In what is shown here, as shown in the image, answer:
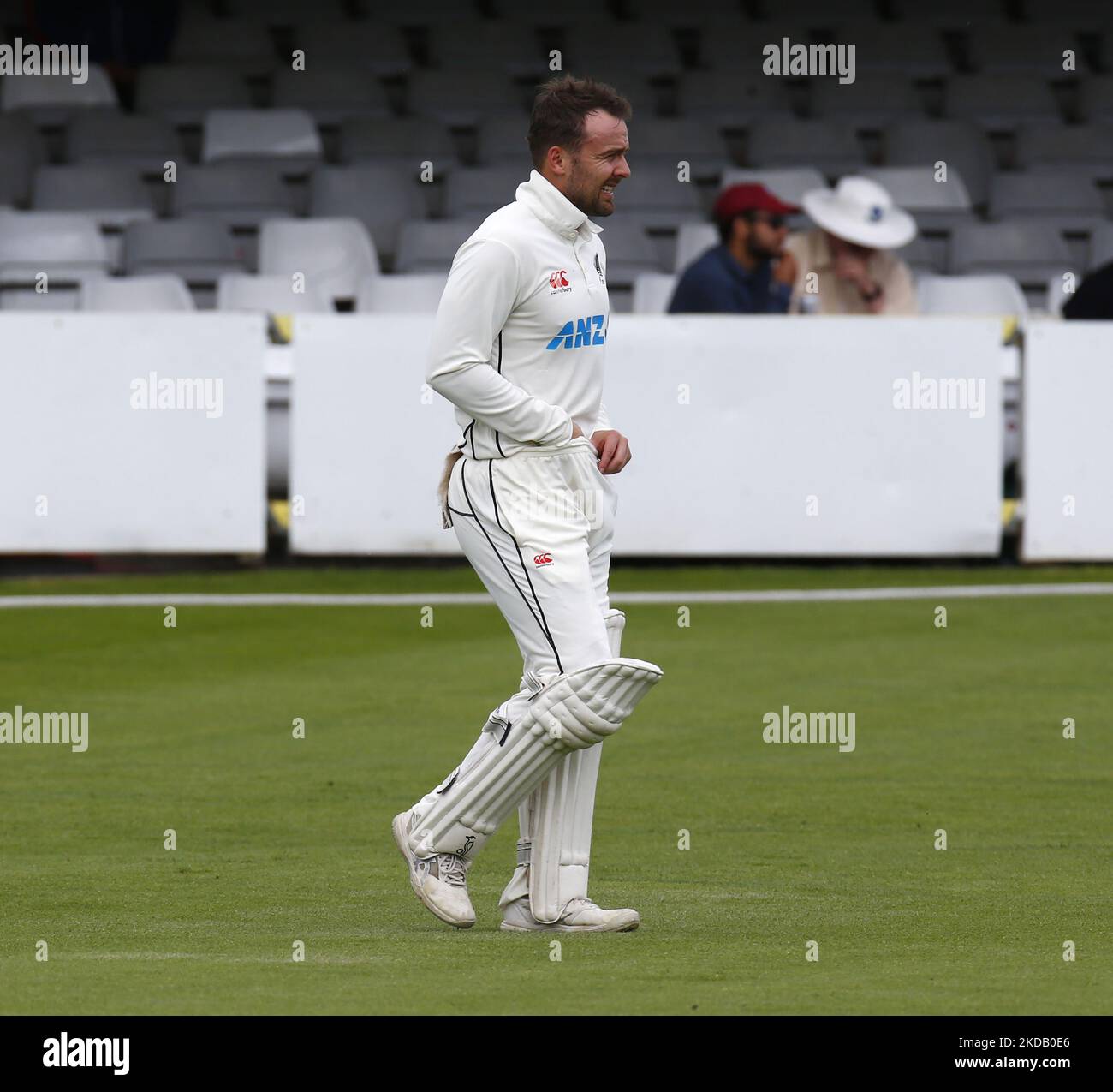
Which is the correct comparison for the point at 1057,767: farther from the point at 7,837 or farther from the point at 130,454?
the point at 130,454

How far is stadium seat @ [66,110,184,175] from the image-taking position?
71.8 ft

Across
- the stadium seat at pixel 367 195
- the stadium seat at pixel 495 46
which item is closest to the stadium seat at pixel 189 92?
the stadium seat at pixel 495 46

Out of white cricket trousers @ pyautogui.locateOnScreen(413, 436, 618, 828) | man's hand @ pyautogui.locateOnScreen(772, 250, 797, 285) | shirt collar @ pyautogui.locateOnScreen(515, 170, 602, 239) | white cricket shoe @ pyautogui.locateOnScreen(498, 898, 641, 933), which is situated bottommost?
white cricket shoe @ pyautogui.locateOnScreen(498, 898, 641, 933)

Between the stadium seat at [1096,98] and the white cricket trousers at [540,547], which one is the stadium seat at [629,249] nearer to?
the stadium seat at [1096,98]

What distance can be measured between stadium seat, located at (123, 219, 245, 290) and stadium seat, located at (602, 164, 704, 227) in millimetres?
3423

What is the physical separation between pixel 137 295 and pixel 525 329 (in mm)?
12815

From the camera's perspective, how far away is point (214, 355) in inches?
596

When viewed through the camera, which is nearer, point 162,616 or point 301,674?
point 301,674

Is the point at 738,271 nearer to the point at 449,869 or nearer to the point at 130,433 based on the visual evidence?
the point at 130,433

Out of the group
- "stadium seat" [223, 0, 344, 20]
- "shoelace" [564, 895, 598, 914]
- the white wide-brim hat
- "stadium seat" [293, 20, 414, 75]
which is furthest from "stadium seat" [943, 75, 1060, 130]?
"shoelace" [564, 895, 598, 914]

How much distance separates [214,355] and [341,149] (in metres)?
7.28

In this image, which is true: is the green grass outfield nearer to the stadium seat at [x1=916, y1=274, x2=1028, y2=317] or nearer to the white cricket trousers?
the white cricket trousers

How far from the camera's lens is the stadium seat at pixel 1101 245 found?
65.7 feet
